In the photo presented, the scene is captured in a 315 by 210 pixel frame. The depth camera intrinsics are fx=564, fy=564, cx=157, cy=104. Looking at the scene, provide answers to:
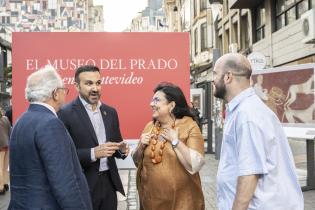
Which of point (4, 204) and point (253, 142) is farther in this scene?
point (4, 204)

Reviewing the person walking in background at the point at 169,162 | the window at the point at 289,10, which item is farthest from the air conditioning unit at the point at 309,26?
the person walking in background at the point at 169,162

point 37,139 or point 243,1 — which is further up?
point 243,1

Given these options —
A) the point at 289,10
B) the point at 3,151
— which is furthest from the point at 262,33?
the point at 3,151

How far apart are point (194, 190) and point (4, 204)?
218 inches

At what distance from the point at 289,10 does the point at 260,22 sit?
4794 millimetres

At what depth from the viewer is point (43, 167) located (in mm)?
3320

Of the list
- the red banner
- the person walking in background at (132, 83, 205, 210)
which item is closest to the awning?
the red banner

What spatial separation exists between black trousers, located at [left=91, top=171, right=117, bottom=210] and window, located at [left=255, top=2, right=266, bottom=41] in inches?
873

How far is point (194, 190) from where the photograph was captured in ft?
14.6

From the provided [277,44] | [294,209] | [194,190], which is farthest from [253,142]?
[277,44]

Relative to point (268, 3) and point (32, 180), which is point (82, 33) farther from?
point (268, 3)

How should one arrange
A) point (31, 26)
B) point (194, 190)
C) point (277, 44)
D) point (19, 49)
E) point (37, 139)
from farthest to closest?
point (31, 26), point (277, 44), point (19, 49), point (194, 190), point (37, 139)

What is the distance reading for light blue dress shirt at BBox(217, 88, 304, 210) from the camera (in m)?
2.94

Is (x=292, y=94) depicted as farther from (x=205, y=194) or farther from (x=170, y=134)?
(x=170, y=134)
